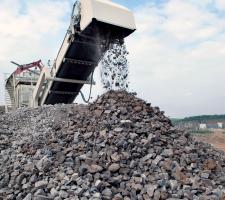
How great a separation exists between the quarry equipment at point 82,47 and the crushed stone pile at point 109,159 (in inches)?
62.0

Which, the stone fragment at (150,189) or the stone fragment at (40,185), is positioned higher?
the stone fragment at (40,185)

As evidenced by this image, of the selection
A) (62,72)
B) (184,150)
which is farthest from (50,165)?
(62,72)

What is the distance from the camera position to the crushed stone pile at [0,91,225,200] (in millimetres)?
5711

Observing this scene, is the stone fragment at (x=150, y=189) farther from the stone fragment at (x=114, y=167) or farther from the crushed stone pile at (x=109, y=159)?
the stone fragment at (x=114, y=167)

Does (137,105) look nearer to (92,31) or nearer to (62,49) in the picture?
(92,31)

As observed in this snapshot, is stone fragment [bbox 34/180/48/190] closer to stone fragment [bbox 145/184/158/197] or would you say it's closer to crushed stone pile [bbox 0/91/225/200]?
crushed stone pile [bbox 0/91/225/200]

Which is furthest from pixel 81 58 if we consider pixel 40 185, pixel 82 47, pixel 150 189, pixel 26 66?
pixel 150 189

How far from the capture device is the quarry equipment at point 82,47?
877 centimetres

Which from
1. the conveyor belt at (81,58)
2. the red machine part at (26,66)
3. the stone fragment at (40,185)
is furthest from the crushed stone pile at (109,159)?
the red machine part at (26,66)

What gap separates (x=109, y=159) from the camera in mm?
6344

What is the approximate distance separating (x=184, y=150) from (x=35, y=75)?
23.9 feet

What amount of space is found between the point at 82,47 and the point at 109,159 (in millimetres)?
4153

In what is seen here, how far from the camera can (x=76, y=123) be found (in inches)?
311

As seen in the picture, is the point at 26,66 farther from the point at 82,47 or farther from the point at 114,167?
the point at 114,167
